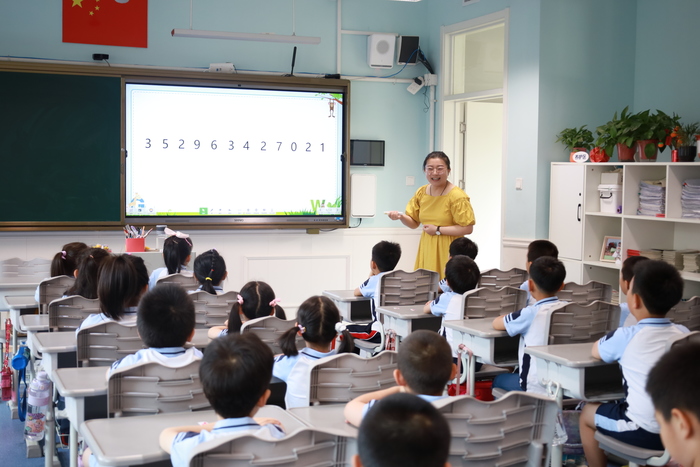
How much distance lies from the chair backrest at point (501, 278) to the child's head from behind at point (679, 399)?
3.58 meters

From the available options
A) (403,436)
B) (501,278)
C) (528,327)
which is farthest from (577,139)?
(403,436)

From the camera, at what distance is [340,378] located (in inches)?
98.3

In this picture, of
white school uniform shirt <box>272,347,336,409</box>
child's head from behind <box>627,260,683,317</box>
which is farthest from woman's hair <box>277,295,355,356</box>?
child's head from behind <box>627,260,683,317</box>

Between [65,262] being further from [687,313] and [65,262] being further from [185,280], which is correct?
[687,313]

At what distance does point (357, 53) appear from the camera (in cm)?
783

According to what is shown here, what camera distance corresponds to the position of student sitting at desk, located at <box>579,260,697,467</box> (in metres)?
2.71

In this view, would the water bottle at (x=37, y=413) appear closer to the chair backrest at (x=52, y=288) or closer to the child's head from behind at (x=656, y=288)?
the chair backrest at (x=52, y=288)

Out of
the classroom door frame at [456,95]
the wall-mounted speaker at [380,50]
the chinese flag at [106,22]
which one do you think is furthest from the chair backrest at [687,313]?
the chinese flag at [106,22]

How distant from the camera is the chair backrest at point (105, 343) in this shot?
2963 mm

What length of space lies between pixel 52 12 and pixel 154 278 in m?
3.29

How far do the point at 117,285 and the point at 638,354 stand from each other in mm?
2223

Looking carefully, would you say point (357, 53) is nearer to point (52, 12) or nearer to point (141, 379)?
point (52, 12)

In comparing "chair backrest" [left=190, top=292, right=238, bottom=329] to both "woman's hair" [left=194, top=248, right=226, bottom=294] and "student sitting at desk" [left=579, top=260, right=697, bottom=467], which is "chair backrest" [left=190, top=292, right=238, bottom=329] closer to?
"woman's hair" [left=194, top=248, right=226, bottom=294]

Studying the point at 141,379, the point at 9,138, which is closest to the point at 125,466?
the point at 141,379
